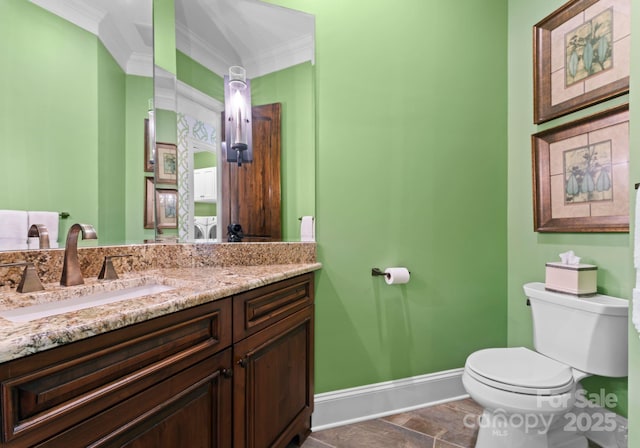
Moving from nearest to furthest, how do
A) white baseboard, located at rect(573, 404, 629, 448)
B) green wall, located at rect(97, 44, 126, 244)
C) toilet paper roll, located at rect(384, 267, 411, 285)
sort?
green wall, located at rect(97, 44, 126, 244), white baseboard, located at rect(573, 404, 629, 448), toilet paper roll, located at rect(384, 267, 411, 285)

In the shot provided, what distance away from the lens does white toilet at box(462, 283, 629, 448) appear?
4.08ft

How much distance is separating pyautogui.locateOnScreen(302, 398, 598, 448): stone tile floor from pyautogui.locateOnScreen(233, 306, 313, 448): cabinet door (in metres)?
0.15

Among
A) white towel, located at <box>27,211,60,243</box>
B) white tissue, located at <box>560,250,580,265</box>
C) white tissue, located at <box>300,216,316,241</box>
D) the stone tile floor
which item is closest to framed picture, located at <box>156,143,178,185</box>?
white towel, located at <box>27,211,60,243</box>

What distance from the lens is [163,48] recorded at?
146 centimetres

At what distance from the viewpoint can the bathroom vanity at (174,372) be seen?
58cm

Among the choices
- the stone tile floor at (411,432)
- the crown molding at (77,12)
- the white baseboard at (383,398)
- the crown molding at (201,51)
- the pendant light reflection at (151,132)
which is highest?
the crown molding at (201,51)

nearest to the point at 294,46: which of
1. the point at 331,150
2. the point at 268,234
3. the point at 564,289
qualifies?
the point at 331,150

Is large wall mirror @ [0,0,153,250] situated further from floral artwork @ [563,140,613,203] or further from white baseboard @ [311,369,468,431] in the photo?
floral artwork @ [563,140,613,203]

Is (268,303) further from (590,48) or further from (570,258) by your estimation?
(590,48)

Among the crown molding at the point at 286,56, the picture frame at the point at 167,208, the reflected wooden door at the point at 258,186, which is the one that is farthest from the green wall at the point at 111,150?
the crown molding at the point at 286,56

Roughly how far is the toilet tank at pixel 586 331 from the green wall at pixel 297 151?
1.31 m

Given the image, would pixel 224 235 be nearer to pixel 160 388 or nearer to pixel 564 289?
pixel 160 388

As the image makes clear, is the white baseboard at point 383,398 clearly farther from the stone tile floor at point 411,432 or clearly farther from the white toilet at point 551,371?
the white toilet at point 551,371

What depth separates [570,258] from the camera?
1574mm
